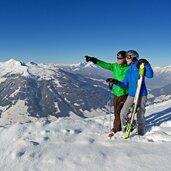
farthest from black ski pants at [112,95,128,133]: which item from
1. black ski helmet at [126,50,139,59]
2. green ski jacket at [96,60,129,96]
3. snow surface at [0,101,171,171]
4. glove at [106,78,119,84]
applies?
black ski helmet at [126,50,139,59]

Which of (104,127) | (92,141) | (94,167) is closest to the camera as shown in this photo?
(94,167)

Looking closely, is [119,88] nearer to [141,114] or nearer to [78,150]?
[141,114]

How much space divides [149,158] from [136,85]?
3.57 m

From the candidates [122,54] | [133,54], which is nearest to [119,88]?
[122,54]

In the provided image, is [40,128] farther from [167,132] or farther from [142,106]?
[167,132]

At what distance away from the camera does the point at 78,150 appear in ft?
28.7

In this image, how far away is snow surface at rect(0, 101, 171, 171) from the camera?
24.6 feet

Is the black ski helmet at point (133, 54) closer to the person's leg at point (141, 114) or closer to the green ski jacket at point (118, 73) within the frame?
the green ski jacket at point (118, 73)

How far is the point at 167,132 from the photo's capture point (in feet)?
35.5

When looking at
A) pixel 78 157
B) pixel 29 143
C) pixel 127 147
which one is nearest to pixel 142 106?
pixel 127 147

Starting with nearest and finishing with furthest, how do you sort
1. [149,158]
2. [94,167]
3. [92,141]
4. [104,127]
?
[94,167]
[149,158]
[92,141]
[104,127]

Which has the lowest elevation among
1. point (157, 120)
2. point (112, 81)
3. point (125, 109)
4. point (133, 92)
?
point (157, 120)

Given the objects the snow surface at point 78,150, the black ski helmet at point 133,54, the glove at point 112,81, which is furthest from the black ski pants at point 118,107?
the black ski helmet at point 133,54

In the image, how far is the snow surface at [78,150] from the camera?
7488 mm
